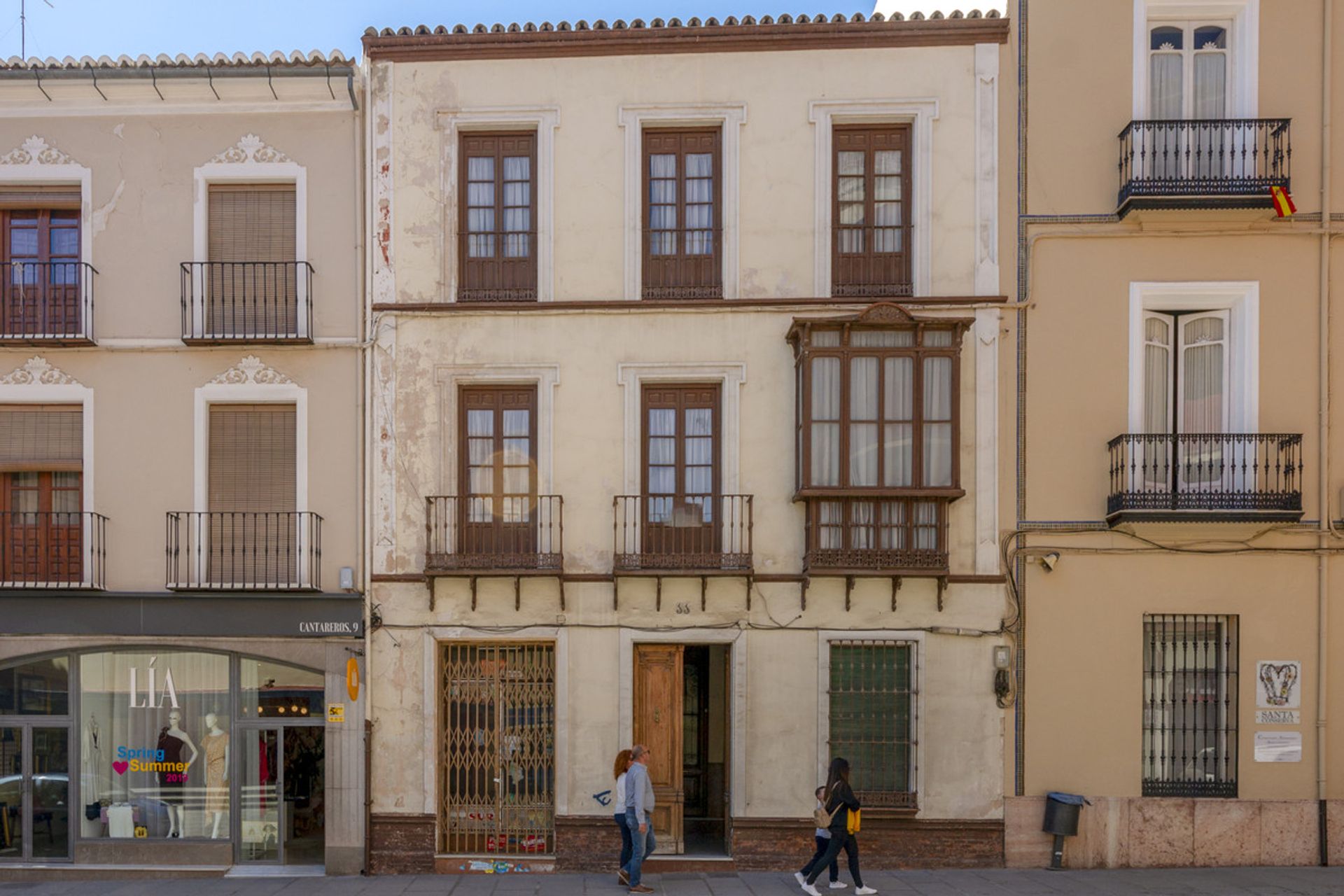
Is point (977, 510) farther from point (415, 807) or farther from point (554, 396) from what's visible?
point (415, 807)

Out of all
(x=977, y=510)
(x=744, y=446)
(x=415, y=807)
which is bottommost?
(x=415, y=807)

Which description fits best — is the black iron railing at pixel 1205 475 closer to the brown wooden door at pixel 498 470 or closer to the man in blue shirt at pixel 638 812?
the man in blue shirt at pixel 638 812

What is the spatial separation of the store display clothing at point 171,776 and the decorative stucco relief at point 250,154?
7.33m

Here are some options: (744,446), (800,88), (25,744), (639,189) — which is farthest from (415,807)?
(800,88)

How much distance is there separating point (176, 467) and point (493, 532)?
412cm

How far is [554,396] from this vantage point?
39.4 feet

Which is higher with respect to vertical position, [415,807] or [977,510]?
[977,510]

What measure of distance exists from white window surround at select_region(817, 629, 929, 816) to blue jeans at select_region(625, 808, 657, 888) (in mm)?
2240

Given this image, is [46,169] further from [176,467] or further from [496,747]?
[496,747]

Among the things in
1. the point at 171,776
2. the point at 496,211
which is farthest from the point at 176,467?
the point at 496,211

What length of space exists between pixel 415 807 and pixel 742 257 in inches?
311

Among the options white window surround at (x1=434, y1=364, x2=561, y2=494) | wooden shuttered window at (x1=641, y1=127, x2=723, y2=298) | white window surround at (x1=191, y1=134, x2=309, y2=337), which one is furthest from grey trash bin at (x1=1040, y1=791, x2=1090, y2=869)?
white window surround at (x1=191, y1=134, x2=309, y2=337)

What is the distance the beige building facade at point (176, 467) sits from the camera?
39.5ft

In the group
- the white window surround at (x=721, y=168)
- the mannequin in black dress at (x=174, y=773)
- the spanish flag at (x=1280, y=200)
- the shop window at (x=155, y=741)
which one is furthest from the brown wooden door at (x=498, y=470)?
the spanish flag at (x=1280, y=200)
